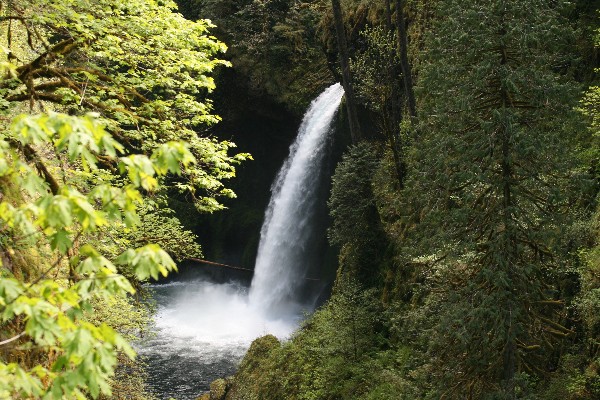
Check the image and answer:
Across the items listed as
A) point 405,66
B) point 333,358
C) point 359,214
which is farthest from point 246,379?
point 405,66

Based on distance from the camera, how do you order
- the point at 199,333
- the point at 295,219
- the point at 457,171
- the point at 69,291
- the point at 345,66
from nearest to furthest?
the point at 69,291, the point at 457,171, the point at 345,66, the point at 199,333, the point at 295,219

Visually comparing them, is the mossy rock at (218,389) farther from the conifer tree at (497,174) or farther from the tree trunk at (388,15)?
the tree trunk at (388,15)

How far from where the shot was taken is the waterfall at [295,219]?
80.4ft

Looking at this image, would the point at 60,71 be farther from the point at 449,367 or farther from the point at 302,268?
the point at 302,268

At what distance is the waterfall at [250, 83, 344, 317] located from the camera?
2452 centimetres

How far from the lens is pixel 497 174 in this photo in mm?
7980

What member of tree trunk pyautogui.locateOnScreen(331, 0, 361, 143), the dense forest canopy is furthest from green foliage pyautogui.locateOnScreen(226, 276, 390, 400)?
tree trunk pyautogui.locateOnScreen(331, 0, 361, 143)

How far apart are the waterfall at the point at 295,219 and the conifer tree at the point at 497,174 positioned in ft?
53.0

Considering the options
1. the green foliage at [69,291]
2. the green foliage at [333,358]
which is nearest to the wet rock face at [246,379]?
the green foliage at [333,358]

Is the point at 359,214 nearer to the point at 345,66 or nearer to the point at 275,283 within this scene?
the point at 345,66

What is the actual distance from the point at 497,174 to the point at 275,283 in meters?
18.9

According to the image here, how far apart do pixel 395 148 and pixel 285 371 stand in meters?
7.68

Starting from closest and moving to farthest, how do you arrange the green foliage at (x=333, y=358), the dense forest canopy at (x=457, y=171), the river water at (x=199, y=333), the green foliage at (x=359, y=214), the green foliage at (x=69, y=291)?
the green foliage at (x=69, y=291) < the dense forest canopy at (x=457, y=171) < the green foliage at (x=333, y=358) < the green foliage at (x=359, y=214) < the river water at (x=199, y=333)

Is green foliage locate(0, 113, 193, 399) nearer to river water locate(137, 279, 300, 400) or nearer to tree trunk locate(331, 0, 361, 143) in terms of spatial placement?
tree trunk locate(331, 0, 361, 143)
